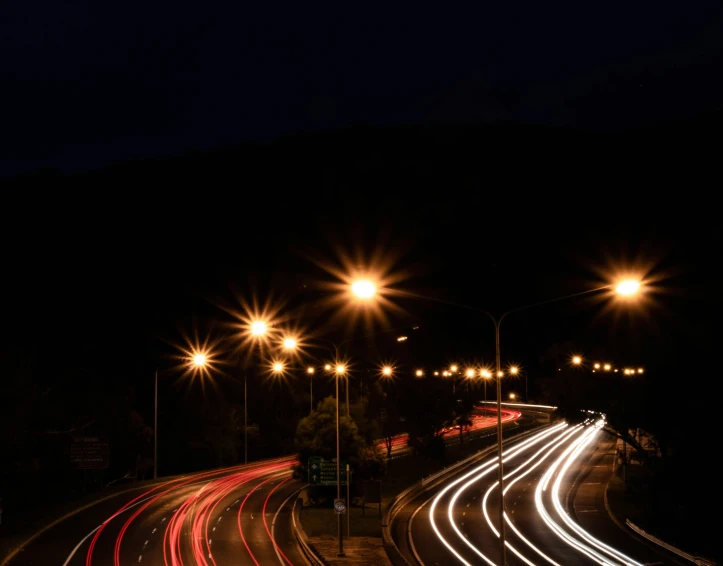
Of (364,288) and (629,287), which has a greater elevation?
(364,288)

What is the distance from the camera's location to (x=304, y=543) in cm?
3247

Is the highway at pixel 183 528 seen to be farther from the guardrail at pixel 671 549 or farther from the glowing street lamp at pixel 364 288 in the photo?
the glowing street lamp at pixel 364 288

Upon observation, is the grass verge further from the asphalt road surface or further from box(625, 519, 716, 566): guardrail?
box(625, 519, 716, 566): guardrail

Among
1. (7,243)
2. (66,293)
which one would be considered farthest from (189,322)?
(7,243)

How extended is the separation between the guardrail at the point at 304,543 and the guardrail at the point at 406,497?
109 inches

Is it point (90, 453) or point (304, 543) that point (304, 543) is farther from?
point (90, 453)

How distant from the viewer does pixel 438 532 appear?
127ft

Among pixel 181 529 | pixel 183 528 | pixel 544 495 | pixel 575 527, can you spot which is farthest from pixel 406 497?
pixel 181 529

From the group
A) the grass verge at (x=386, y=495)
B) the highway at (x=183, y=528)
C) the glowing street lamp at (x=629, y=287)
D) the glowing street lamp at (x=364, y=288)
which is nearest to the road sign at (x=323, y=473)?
the grass verge at (x=386, y=495)

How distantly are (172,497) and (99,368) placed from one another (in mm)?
35624

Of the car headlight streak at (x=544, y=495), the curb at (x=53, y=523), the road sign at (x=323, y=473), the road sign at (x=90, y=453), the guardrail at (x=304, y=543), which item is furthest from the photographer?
the road sign at (x=90, y=453)

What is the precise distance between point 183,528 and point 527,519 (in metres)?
19.0

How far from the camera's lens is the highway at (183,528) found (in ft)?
98.9

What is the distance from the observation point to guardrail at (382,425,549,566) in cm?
2967
